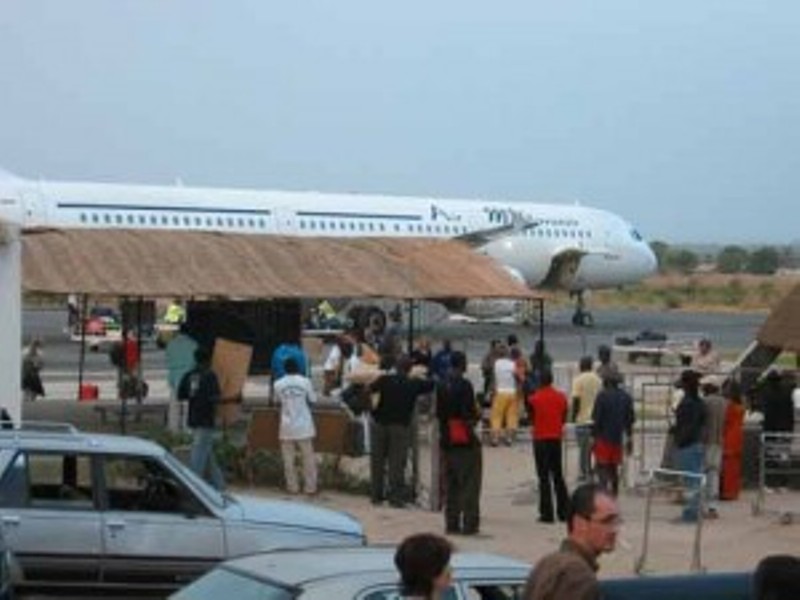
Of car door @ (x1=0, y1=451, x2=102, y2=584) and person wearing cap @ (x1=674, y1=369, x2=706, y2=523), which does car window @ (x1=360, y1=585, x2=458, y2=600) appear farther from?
person wearing cap @ (x1=674, y1=369, x2=706, y2=523)

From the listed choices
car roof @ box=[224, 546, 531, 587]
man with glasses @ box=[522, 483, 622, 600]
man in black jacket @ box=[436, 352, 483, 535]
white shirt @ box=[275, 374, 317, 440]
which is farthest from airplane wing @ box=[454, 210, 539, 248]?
man with glasses @ box=[522, 483, 622, 600]

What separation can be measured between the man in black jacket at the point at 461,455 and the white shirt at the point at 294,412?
2672 millimetres

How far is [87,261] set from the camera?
1031 inches

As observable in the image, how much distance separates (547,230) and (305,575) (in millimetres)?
51160

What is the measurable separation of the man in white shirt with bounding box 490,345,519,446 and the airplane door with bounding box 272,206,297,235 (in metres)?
23.0

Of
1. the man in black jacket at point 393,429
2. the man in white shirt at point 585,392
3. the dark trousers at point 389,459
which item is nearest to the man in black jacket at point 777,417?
the man in white shirt at point 585,392

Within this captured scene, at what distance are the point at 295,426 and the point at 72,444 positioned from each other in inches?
317

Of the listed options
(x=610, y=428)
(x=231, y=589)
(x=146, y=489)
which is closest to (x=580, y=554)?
(x=231, y=589)

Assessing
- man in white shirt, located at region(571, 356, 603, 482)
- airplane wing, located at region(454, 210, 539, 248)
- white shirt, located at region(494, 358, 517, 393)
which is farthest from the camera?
airplane wing, located at region(454, 210, 539, 248)

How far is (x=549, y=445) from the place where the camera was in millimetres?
19375

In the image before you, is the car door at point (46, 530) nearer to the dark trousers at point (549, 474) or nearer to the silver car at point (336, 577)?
the silver car at point (336, 577)

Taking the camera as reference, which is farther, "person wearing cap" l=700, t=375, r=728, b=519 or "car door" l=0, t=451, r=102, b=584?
"person wearing cap" l=700, t=375, r=728, b=519

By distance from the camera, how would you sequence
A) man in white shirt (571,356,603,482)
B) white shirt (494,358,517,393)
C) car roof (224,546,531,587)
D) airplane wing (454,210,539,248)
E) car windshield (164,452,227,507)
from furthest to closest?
airplane wing (454,210,539,248), white shirt (494,358,517,393), man in white shirt (571,356,603,482), car windshield (164,452,227,507), car roof (224,546,531,587)

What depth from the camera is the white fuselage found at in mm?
46344
